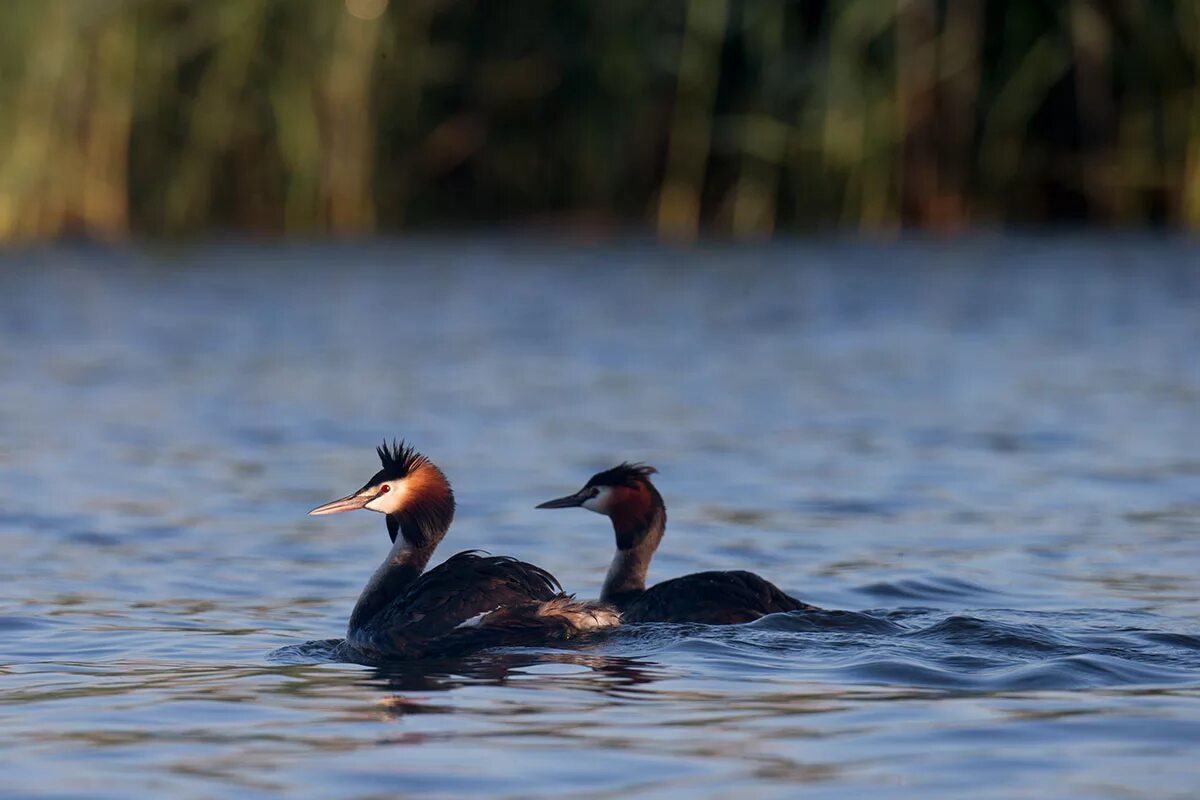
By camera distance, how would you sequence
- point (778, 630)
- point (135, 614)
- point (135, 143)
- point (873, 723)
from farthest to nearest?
point (135, 143), point (135, 614), point (778, 630), point (873, 723)

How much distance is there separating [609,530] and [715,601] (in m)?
2.56

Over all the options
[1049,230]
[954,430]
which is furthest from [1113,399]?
[1049,230]

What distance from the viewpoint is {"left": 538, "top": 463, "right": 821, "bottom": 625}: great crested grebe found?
6.80m

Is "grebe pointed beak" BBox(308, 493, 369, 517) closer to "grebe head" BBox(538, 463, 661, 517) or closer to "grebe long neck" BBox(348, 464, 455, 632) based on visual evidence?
"grebe long neck" BBox(348, 464, 455, 632)

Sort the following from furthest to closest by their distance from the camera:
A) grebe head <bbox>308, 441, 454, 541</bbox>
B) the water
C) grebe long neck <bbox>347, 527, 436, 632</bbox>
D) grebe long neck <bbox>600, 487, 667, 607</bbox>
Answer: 1. grebe long neck <bbox>600, 487, 667, 607</bbox>
2. grebe head <bbox>308, 441, 454, 541</bbox>
3. grebe long neck <bbox>347, 527, 436, 632</bbox>
4. the water

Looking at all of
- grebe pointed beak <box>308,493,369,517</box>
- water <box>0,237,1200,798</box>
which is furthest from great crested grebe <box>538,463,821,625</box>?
grebe pointed beak <box>308,493,369,517</box>

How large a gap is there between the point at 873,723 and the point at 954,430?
6476 millimetres

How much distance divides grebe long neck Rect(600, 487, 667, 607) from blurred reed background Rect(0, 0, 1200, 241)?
40.4 feet

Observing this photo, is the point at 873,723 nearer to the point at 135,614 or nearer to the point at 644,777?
the point at 644,777

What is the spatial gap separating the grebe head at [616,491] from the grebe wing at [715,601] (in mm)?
671

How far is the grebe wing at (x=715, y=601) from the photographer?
6.77 metres

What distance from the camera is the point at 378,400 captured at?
1318cm

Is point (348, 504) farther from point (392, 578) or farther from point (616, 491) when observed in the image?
point (616, 491)

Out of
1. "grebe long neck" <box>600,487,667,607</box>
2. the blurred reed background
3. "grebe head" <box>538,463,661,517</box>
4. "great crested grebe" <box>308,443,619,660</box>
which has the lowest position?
"great crested grebe" <box>308,443,619,660</box>
